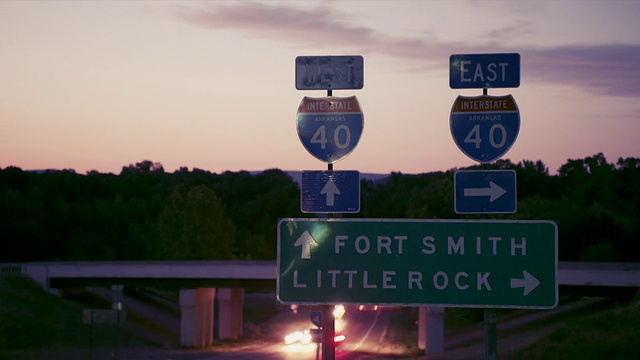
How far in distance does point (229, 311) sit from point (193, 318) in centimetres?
1156

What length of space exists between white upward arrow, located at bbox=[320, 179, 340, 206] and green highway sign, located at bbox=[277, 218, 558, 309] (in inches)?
10.8

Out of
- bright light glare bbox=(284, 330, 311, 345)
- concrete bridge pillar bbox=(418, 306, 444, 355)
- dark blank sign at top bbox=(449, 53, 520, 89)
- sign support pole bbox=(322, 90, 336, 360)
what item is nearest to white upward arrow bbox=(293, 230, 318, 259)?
sign support pole bbox=(322, 90, 336, 360)

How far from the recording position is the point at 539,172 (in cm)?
13900

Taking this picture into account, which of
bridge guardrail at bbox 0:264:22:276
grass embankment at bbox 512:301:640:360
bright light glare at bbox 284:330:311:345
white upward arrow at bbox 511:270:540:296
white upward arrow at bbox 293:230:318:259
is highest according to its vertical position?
white upward arrow at bbox 293:230:318:259

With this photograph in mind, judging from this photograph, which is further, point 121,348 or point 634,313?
point 121,348

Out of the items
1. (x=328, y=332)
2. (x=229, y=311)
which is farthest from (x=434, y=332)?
(x=328, y=332)

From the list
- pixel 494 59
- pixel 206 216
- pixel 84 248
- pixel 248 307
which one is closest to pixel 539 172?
pixel 248 307

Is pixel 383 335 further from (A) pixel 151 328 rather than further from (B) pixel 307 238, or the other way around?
(B) pixel 307 238

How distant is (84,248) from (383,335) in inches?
1632

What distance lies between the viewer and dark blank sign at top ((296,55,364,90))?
11195mm

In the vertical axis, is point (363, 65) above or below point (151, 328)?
above

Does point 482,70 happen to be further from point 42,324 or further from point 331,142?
point 42,324

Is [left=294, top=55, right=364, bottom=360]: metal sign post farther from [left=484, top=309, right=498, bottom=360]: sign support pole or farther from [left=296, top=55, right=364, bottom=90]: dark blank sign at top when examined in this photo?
[left=484, top=309, right=498, bottom=360]: sign support pole

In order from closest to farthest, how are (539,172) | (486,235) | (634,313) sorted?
(486,235) < (634,313) < (539,172)
